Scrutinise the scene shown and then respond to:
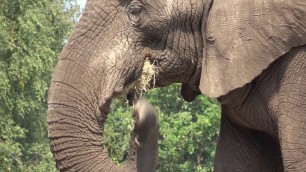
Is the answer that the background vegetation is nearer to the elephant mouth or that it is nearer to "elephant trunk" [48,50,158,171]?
the elephant mouth

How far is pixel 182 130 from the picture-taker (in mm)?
33812

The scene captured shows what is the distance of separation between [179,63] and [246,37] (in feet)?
1.43

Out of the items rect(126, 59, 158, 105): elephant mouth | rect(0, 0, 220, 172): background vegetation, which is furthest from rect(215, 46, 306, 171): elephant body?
rect(0, 0, 220, 172): background vegetation

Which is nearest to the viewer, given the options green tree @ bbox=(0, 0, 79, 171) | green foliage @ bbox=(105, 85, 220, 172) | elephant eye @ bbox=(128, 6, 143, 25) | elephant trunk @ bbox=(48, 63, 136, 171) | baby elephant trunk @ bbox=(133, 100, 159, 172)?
elephant trunk @ bbox=(48, 63, 136, 171)

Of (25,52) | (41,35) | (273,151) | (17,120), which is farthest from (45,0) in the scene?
(273,151)

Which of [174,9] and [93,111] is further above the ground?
[174,9]

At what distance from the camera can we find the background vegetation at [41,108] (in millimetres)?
24422

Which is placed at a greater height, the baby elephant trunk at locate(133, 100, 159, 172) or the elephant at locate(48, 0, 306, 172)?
the elephant at locate(48, 0, 306, 172)

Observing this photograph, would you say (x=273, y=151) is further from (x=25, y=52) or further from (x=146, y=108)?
(x=25, y=52)

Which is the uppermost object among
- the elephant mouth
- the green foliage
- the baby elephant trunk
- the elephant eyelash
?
the green foliage

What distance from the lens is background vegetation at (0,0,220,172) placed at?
24422 mm

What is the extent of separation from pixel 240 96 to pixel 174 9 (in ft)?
2.08

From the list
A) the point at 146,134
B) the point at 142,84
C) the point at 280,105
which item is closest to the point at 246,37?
the point at 280,105

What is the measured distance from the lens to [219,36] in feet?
22.1
